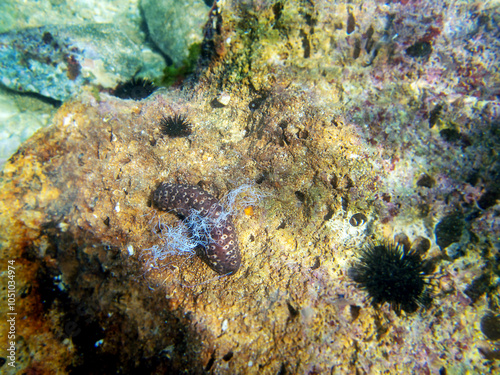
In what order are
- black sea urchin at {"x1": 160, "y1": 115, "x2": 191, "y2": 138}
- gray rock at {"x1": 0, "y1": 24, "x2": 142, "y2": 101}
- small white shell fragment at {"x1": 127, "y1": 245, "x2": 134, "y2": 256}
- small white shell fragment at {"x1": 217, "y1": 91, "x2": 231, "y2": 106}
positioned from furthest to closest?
1. gray rock at {"x1": 0, "y1": 24, "x2": 142, "y2": 101}
2. small white shell fragment at {"x1": 217, "y1": 91, "x2": 231, "y2": 106}
3. black sea urchin at {"x1": 160, "y1": 115, "x2": 191, "y2": 138}
4. small white shell fragment at {"x1": 127, "y1": 245, "x2": 134, "y2": 256}

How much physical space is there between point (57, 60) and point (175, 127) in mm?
5295

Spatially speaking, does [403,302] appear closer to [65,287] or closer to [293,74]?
[293,74]

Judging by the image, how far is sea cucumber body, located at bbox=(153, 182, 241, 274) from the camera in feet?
11.2

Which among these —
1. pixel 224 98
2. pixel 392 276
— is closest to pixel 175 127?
pixel 224 98

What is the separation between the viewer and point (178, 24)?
283 inches

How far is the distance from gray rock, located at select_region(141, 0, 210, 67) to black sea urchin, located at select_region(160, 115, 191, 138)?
3.63 metres

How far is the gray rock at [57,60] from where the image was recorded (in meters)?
6.36

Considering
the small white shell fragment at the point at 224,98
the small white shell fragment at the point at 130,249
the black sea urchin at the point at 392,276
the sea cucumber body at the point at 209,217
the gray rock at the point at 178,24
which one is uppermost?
the gray rock at the point at 178,24

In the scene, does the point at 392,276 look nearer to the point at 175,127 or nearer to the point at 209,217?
the point at 209,217

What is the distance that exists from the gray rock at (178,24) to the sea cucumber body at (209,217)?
5.09 m

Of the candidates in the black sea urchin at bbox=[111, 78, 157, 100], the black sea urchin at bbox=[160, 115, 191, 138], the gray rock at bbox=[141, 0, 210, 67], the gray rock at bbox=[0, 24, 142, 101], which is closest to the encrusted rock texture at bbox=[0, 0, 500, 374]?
the black sea urchin at bbox=[160, 115, 191, 138]

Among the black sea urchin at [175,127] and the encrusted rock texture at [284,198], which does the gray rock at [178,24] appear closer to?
the encrusted rock texture at [284,198]

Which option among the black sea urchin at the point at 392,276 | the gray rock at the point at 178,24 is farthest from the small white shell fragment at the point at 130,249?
the gray rock at the point at 178,24

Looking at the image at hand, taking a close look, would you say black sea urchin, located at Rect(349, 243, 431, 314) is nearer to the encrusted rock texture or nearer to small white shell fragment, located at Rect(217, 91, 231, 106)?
the encrusted rock texture
